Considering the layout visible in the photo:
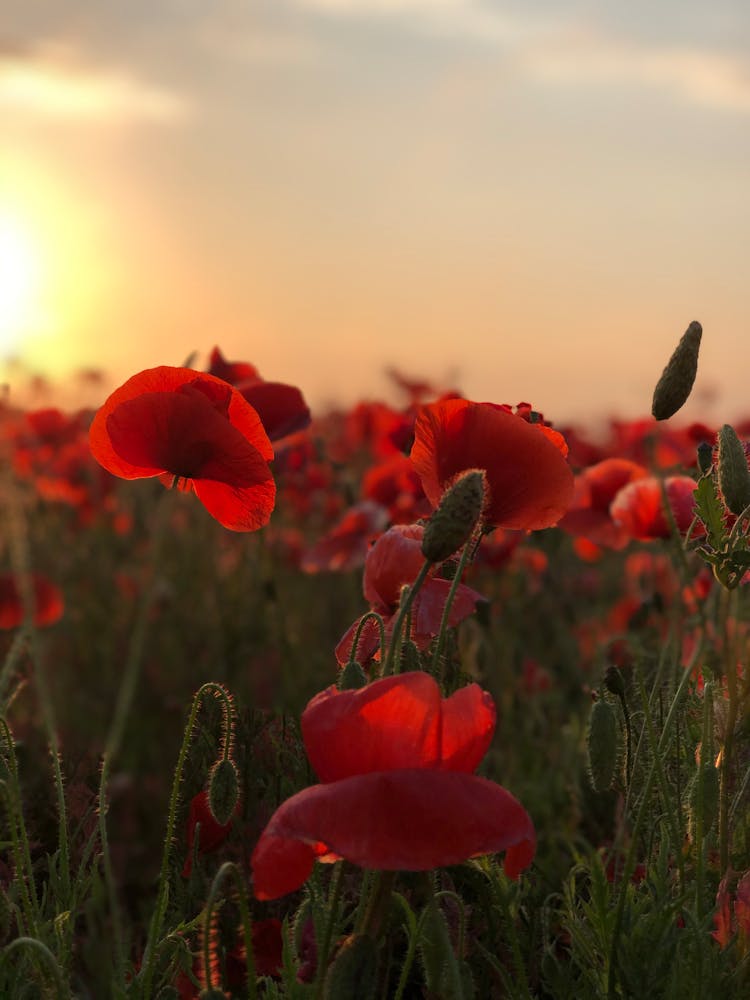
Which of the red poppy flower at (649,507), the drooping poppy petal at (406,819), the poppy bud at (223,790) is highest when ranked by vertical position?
the red poppy flower at (649,507)

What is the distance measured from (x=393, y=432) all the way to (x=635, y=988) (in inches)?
77.2

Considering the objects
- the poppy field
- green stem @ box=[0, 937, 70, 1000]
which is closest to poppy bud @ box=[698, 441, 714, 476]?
the poppy field

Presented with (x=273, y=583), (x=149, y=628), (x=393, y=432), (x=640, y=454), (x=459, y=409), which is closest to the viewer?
(x=459, y=409)

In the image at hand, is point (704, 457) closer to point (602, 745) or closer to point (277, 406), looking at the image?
point (602, 745)

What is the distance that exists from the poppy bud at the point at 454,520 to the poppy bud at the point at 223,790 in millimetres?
457

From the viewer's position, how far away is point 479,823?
1106mm

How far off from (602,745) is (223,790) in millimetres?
491

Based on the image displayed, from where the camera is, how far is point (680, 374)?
5.33 ft

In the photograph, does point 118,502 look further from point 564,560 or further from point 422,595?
point 422,595

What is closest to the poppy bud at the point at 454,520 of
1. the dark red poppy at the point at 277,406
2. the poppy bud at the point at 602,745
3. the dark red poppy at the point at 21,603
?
the poppy bud at the point at 602,745

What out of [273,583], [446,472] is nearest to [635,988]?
[446,472]

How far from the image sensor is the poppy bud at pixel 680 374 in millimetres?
1623

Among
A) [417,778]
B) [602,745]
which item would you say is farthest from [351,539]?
[417,778]

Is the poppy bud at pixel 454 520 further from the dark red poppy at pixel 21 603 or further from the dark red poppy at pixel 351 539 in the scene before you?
the dark red poppy at pixel 21 603
